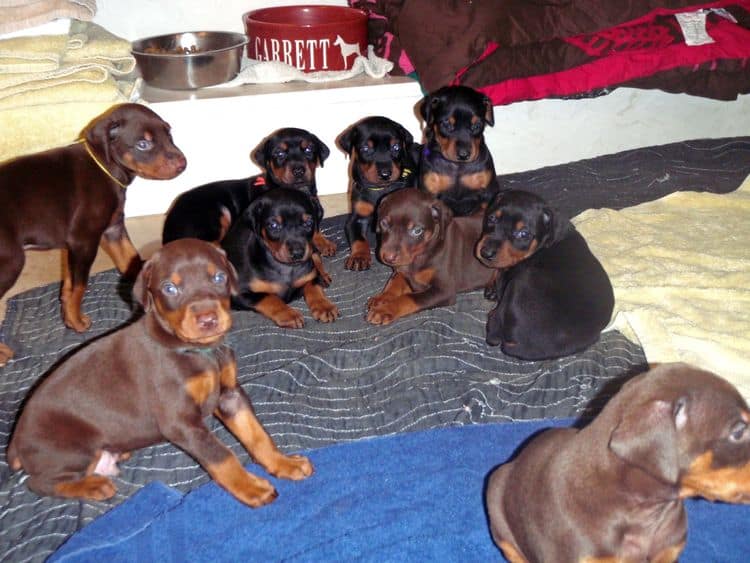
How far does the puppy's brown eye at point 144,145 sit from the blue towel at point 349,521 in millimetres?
1798

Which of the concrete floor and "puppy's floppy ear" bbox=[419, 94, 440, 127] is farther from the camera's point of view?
the concrete floor

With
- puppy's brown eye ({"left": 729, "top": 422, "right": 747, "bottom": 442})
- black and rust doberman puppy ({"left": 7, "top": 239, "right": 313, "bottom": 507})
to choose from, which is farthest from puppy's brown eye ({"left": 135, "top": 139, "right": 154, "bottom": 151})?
puppy's brown eye ({"left": 729, "top": 422, "right": 747, "bottom": 442})

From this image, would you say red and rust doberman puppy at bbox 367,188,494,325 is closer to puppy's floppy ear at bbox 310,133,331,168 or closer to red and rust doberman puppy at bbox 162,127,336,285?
red and rust doberman puppy at bbox 162,127,336,285

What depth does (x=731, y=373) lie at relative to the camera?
3.22 metres

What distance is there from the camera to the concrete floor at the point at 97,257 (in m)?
4.47

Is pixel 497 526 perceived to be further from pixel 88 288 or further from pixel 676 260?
pixel 88 288

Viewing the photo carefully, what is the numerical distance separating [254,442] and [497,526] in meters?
0.98

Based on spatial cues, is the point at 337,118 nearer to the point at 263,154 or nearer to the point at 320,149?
the point at 320,149

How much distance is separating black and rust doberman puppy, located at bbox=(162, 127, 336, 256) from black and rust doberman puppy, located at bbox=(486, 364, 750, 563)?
2.38 m

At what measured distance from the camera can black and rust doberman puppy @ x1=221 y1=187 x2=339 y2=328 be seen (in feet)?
12.1

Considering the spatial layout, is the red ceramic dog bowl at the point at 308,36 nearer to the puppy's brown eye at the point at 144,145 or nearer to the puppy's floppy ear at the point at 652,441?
the puppy's brown eye at the point at 144,145

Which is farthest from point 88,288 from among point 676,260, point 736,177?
point 736,177

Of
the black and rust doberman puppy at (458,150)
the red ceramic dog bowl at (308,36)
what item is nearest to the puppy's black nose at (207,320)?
the black and rust doberman puppy at (458,150)

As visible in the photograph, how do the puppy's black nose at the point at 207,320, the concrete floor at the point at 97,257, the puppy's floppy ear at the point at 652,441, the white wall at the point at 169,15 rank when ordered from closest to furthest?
the puppy's floppy ear at the point at 652,441 < the puppy's black nose at the point at 207,320 < the concrete floor at the point at 97,257 < the white wall at the point at 169,15
